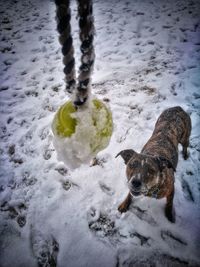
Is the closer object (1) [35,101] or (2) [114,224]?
(2) [114,224]

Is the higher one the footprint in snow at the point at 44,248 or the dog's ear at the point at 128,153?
the dog's ear at the point at 128,153

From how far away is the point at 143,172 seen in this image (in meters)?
2.19

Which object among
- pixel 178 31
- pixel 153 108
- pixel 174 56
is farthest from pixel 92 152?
pixel 178 31

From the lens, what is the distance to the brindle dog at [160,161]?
2.20 m

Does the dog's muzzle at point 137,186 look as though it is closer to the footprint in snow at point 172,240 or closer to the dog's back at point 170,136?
the dog's back at point 170,136

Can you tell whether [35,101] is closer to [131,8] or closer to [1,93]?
[1,93]

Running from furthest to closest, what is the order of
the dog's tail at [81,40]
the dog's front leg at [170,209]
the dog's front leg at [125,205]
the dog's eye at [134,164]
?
the dog's front leg at [125,205], the dog's front leg at [170,209], the dog's eye at [134,164], the dog's tail at [81,40]

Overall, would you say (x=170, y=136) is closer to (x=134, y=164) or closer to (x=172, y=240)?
(x=134, y=164)

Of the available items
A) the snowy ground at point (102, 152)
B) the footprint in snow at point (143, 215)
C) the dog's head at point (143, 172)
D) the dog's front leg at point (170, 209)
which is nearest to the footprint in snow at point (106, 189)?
the snowy ground at point (102, 152)

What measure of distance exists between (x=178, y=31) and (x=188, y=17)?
0.89 metres

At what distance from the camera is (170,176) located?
2521mm

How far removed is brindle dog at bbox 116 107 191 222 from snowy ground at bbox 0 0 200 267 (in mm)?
280

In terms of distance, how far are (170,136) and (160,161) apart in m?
0.74

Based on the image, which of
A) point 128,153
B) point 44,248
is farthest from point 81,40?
point 44,248
